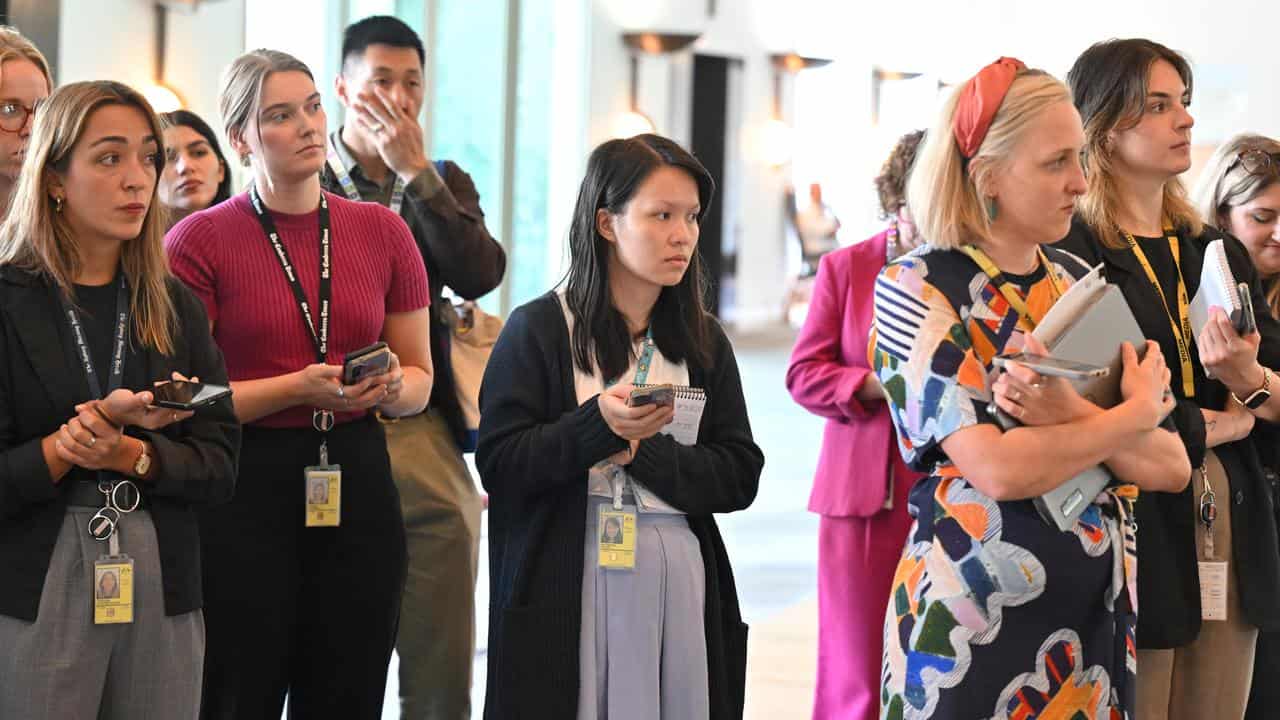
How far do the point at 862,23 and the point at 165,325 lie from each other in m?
15.1

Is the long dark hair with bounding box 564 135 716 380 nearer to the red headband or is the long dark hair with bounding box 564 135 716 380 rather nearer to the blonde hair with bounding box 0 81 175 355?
the red headband

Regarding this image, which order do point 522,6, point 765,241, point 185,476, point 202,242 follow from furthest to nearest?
1. point 765,241
2. point 522,6
3. point 202,242
4. point 185,476

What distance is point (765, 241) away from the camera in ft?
53.3

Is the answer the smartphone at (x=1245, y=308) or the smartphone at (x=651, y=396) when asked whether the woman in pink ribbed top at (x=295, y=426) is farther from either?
the smartphone at (x=1245, y=308)

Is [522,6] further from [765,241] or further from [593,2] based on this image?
[765,241]

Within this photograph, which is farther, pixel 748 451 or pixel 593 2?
pixel 593 2

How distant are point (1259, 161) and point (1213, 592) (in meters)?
1.35

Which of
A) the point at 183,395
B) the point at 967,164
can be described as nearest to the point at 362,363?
the point at 183,395

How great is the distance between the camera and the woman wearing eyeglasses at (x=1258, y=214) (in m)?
3.72

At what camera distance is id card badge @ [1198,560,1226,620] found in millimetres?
3152

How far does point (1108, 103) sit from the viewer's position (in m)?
3.26

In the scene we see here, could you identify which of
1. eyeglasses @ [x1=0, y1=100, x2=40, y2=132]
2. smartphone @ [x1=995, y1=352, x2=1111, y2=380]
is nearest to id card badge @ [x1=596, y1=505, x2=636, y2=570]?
smartphone @ [x1=995, y1=352, x2=1111, y2=380]

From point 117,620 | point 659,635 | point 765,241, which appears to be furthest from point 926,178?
point 765,241

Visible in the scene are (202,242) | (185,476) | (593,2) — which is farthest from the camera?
(593,2)
